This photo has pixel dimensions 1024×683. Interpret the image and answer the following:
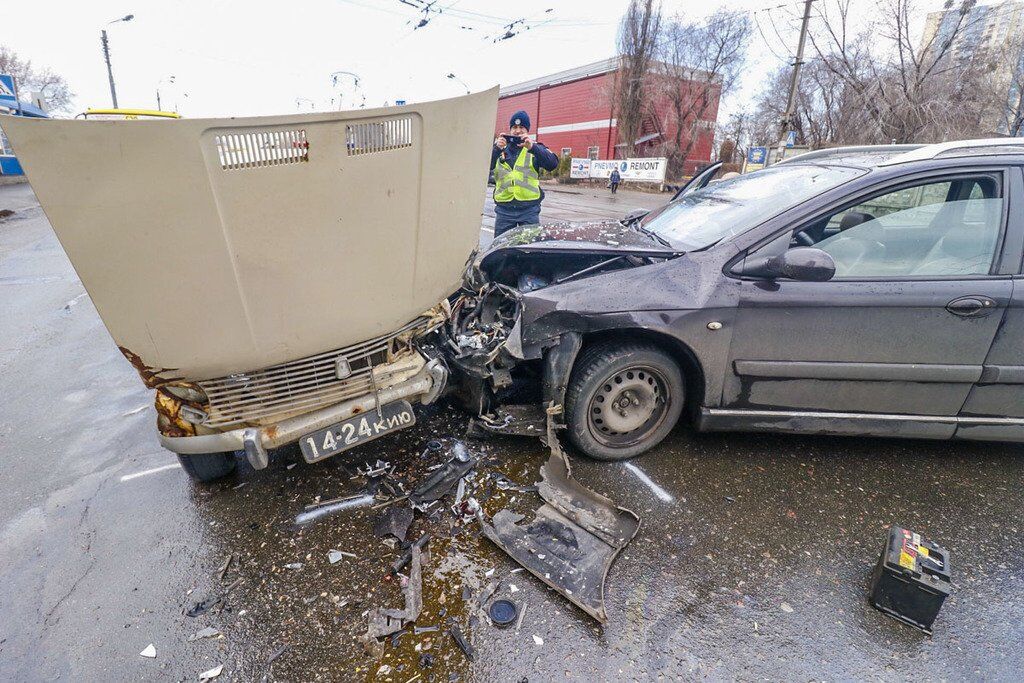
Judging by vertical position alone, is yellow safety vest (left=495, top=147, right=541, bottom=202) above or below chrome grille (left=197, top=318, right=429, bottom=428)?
above

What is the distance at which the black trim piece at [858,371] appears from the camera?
2682mm

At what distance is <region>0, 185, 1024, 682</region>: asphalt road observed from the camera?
188 centimetres

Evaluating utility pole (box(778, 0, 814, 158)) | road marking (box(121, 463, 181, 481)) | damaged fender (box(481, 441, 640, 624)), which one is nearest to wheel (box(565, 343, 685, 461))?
damaged fender (box(481, 441, 640, 624))

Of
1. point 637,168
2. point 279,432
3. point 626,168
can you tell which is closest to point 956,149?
point 279,432

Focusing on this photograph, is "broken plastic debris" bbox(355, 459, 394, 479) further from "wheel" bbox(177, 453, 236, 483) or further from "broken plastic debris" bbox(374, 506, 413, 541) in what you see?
"wheel" bbox(177, 453, 236, 483)

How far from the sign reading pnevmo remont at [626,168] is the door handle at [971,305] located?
2818 cm

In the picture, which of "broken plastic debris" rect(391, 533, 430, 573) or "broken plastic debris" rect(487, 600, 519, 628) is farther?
"broken plastic debris" rect(391, 533, 430, 573)

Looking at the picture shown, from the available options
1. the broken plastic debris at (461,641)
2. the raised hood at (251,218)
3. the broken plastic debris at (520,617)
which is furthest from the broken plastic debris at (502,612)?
the raised hood at (251,218)

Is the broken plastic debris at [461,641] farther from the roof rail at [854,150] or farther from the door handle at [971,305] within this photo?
the roof rail at [854,150]

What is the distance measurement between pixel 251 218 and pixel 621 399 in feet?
6.87

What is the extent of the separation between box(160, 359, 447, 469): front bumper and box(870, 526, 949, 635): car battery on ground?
2.20 m

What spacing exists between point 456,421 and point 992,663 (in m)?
2.76

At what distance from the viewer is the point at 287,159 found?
6.06 feet

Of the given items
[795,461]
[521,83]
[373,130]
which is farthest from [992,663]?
[521,83]
